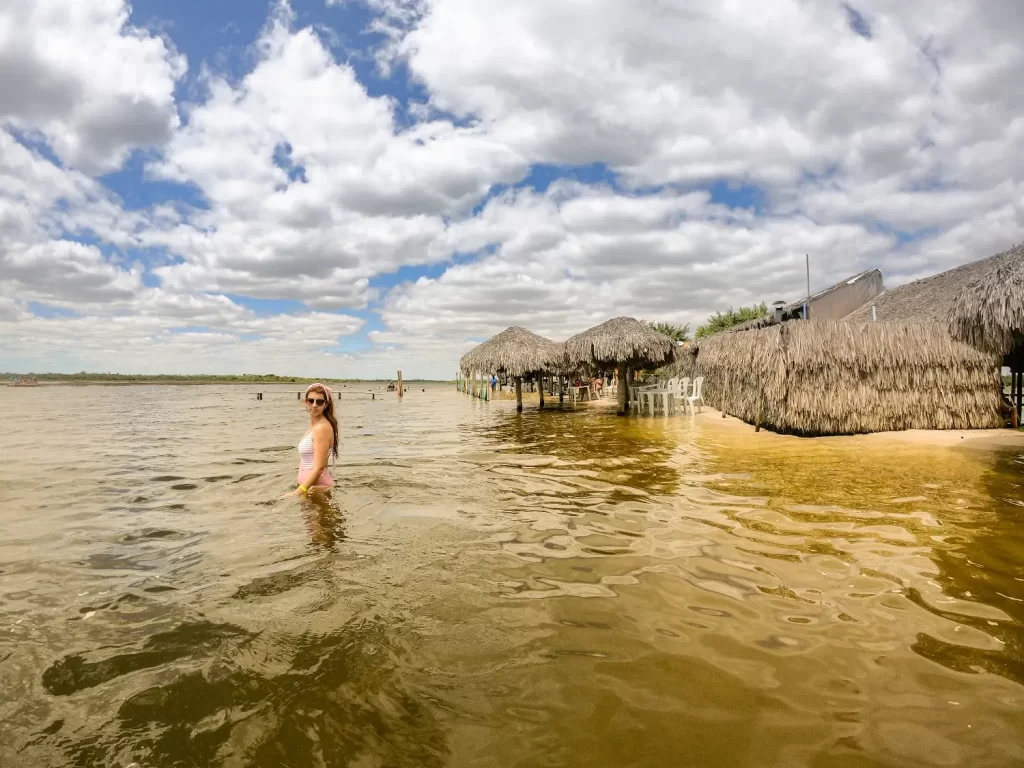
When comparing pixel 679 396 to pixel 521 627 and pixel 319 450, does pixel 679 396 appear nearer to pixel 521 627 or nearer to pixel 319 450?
pixel 319 450

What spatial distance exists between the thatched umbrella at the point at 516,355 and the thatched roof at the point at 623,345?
2695 mm

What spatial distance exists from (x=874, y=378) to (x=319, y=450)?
37.5 feet

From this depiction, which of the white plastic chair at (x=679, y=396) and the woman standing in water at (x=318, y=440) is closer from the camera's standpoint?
the woman standing in water at (x=318, y=440)

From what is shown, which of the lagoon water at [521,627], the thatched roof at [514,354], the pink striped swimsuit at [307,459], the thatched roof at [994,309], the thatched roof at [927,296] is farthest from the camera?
the thatched roof at [514,354]

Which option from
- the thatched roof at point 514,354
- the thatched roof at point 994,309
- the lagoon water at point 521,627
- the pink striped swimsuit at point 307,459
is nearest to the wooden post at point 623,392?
the thatched roof at point 514,354

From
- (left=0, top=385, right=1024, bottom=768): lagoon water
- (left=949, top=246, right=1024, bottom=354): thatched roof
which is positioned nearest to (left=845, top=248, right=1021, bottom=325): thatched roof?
(left=949, top=246, right=1024, bottom=354): thatched roof

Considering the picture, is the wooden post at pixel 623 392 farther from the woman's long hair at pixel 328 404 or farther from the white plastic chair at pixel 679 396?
the woman's long hair at pixel 328 404

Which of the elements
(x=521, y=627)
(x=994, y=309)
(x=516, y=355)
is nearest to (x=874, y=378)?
(x=994, y=309)

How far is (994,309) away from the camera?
22.6 feet

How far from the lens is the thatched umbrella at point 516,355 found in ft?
65.4

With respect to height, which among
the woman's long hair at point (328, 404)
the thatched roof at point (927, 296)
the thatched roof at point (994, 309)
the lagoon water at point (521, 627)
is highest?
the thatched roof at point (927, 296)

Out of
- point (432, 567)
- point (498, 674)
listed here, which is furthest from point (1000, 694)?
point (432, 567)

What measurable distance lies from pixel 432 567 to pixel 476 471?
3756 mm

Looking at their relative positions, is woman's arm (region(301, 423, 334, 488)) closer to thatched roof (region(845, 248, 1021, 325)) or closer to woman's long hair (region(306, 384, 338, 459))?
woman's long hair (region(306, 384, 338, 459))
